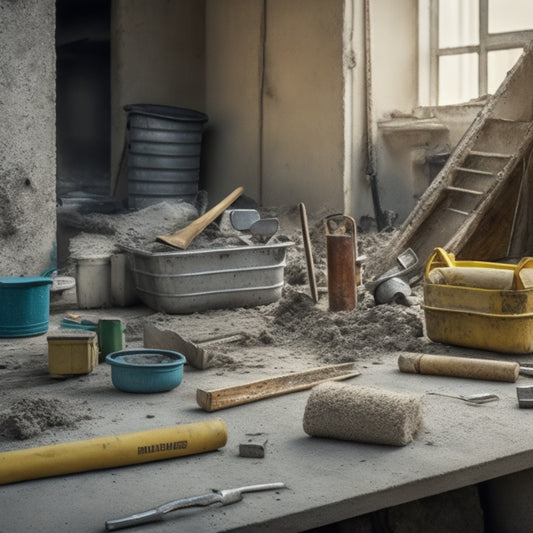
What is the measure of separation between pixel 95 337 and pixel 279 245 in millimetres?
1939

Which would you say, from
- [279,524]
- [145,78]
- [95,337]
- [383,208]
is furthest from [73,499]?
[145,78]

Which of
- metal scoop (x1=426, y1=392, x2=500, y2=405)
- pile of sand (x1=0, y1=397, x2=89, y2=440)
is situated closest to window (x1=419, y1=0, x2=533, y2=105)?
metal scoop (x1=426, y1=392, x2=500, y2=405)

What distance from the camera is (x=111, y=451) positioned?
295cm

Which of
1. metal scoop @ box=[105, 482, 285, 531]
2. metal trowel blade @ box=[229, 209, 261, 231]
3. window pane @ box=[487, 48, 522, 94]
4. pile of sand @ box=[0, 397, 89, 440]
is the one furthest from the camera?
window pane @ box=[487, 48, 522, 94]

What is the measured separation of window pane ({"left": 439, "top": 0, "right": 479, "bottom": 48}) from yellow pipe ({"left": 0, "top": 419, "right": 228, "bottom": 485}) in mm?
6157

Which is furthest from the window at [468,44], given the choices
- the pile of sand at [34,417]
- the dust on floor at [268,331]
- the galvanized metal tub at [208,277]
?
the pile of sand at [34,417]

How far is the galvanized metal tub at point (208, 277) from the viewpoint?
5.77m

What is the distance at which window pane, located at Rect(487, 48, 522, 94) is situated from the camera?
8.12 meters

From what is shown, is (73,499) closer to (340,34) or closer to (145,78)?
(340,34)

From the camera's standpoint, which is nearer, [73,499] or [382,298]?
[73,499]

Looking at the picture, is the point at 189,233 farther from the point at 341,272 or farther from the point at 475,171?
the point at 475,171

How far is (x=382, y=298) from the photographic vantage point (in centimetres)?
564

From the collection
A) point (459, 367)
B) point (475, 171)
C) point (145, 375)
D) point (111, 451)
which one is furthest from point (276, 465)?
point (475, 171)

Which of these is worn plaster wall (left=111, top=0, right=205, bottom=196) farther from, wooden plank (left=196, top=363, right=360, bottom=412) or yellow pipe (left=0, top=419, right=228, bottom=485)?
yellow pipe (left=0, top=419, right=228, bottom=485)
